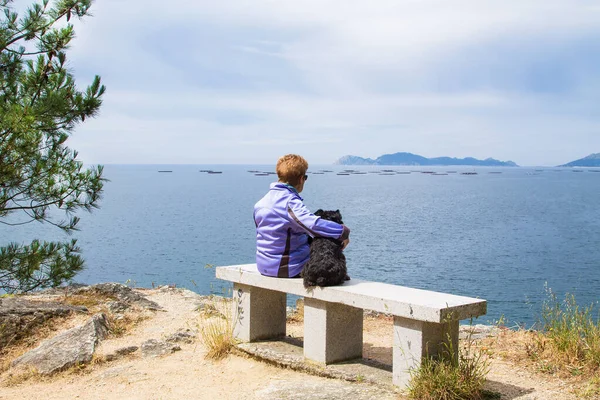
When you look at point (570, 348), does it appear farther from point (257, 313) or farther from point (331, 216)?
point (257, 313)

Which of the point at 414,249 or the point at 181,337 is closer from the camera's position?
the point at 181,337

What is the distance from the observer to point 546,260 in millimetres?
30812

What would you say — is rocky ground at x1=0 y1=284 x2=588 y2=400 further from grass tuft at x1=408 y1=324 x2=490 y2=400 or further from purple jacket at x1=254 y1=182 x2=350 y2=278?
purple jacket at x1=254 y1=182 x2=350 y2=278

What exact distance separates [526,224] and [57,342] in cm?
4742

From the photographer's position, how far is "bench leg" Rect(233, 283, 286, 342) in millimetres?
6441

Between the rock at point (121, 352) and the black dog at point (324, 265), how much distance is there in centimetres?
274

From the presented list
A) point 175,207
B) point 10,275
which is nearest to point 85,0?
point 10,275

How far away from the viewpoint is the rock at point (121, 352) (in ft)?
22.7

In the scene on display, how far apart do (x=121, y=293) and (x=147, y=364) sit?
3.69 meters

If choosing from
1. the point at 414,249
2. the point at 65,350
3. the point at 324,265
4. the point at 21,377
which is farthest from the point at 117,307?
the point at 414,249

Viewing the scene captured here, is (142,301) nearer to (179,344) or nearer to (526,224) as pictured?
(179,344)

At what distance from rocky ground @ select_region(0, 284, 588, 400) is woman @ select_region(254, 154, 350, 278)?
1046 mm

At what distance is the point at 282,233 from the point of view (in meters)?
5.97

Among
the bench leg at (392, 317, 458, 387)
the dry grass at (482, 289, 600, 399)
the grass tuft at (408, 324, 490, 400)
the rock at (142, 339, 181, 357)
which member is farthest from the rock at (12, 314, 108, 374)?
the dry grass at (482, 289, 600, 399)
